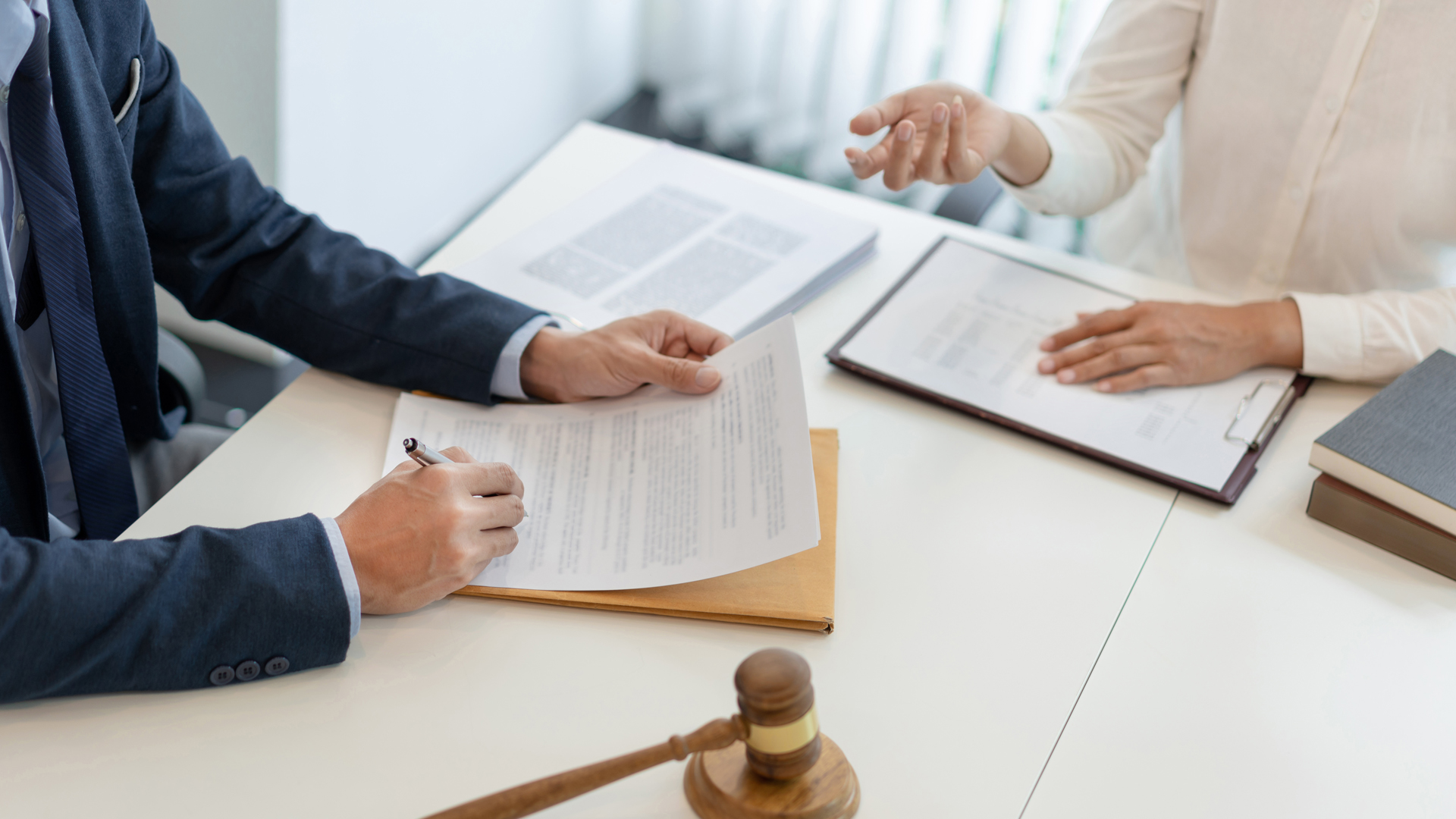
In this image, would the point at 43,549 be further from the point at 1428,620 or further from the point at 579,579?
the point at 1428,620

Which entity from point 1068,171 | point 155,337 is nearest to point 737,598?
point 155,337

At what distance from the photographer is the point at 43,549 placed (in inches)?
28.5

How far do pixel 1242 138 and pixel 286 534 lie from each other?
49.5 inches

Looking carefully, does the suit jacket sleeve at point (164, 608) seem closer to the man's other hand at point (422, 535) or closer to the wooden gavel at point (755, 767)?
the man's other hand at point (422, 535)

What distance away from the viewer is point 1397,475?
0.91 metres

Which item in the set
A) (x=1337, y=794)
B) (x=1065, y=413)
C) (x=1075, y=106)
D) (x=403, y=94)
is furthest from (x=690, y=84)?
(x=1337, y=794)

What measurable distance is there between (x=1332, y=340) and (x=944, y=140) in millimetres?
468

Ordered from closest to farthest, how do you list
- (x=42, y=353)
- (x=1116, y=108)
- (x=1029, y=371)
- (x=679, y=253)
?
(x=42, y=353) < (x=1029, y=371) < (x=679, y=253) < (x=1116, y=108)

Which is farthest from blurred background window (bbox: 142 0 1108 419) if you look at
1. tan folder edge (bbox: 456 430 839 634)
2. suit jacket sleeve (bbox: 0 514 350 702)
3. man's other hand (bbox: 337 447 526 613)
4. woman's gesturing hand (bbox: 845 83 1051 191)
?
suit jacket sleeve (bbox: 0 514 350 702)

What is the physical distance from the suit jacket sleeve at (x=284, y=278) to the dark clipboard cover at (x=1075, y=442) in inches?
13.7

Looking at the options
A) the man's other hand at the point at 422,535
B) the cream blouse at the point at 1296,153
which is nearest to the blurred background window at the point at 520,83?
the cream blouse at the point at 1296,153

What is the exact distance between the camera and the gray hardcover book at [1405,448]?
35.6 inches

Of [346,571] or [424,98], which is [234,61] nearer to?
[424,98]

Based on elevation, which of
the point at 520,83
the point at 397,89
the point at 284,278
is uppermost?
the point at 284,278
